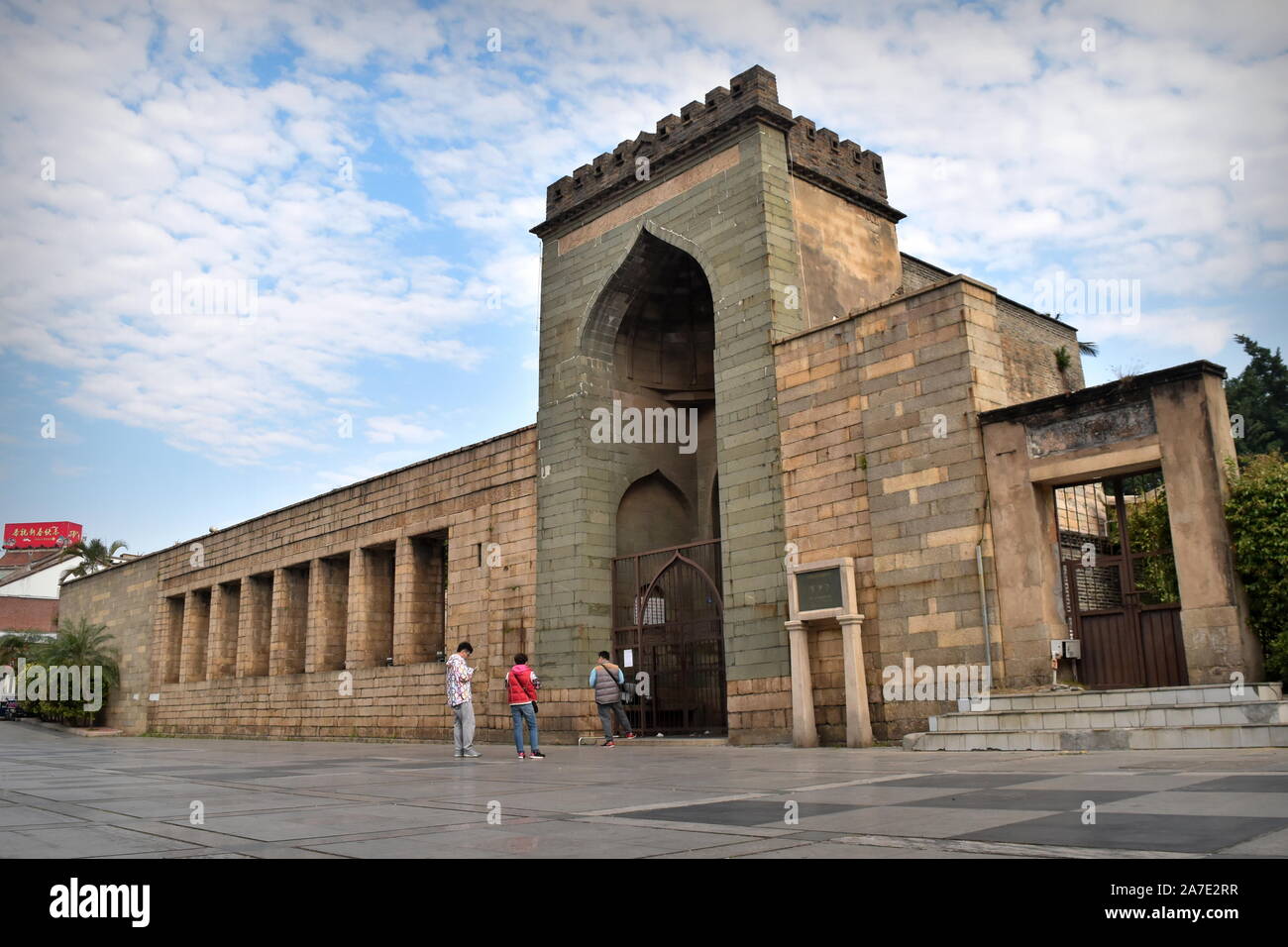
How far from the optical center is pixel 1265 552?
402 inches

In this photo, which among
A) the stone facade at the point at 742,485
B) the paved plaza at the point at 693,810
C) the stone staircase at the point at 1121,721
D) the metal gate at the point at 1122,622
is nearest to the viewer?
the paved plaza at the point at 693,810

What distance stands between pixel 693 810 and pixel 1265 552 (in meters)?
7.81

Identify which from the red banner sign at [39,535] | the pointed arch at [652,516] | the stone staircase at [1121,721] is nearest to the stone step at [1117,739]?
the stone staircase at [1121,721]

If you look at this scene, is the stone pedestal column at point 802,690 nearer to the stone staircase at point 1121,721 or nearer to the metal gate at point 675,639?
the stone staircase at point 1121,721

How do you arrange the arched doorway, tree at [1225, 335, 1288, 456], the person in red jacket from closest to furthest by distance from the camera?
the person in red jacket
the arched doorway
tree at [1225, 335, 1288, 456]

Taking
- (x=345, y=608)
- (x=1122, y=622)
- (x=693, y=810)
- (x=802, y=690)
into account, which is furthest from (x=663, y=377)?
(x=693, y=810)

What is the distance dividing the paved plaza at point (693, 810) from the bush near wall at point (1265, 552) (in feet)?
8.23

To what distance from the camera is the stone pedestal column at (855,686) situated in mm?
12812

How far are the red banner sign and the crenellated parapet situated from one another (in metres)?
75.5

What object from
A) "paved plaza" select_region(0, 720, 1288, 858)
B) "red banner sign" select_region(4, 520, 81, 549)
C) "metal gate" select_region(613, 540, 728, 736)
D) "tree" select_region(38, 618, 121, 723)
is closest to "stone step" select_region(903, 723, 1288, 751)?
"paved plaza" select_region(0, 720, 1288, 858)

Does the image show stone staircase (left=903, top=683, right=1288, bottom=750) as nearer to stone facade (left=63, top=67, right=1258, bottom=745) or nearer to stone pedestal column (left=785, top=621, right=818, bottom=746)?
stone facade (left=63, top=67, right=1258, bottom=745)

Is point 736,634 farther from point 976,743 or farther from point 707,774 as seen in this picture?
point 707,774

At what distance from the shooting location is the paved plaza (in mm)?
3812

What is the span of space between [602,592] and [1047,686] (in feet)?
27.9
